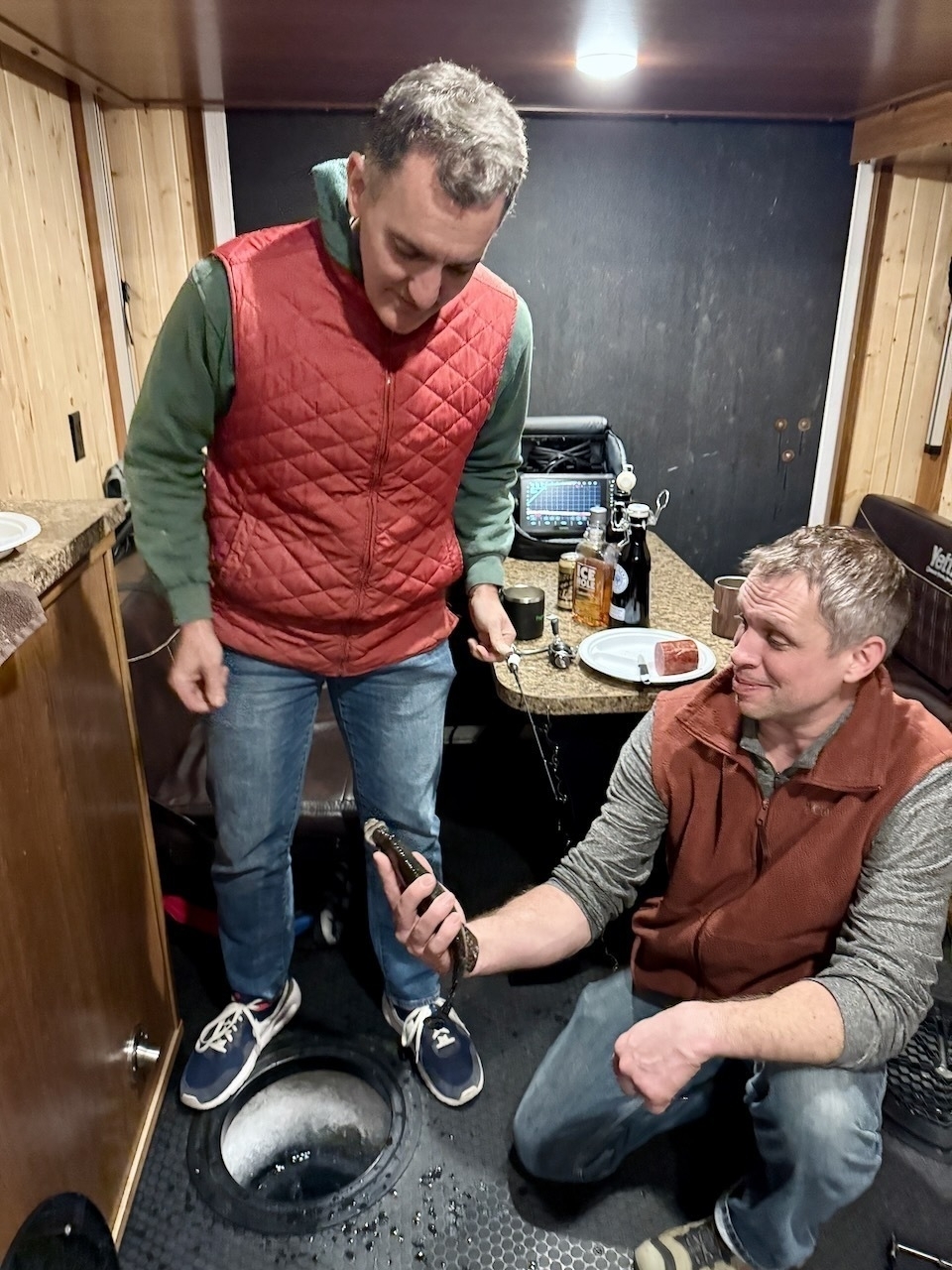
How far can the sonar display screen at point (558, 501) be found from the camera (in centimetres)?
238

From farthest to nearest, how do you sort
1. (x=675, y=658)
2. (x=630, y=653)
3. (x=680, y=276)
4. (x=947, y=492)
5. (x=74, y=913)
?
(x=947, y=492)
(x=680, y=276)
(x=630, y=653)
(x=675, y=658)
(x=74, y=913)

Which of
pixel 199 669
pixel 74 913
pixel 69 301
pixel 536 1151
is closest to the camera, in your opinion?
pixel 74 913

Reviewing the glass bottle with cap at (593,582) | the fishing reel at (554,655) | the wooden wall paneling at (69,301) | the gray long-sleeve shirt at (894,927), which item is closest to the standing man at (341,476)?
the fishing reel at (554,655)

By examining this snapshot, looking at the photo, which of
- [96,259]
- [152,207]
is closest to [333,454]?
[96,259]

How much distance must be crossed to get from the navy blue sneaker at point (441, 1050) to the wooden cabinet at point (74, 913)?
480 millimetres

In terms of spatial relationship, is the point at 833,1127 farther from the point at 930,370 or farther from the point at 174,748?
the point at 930,370

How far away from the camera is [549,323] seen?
2.81 meters

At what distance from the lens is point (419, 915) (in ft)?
3.57

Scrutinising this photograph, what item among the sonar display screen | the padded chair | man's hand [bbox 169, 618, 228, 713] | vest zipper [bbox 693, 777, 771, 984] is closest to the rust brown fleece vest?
vest zipper [bbox 693, 777, 771, 984]

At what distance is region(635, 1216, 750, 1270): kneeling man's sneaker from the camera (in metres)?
1.35

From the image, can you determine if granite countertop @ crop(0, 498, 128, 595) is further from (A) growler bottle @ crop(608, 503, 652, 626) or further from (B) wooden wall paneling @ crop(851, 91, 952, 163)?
(B) wooden wall paneling @ crop(851, 91, 952, 163)

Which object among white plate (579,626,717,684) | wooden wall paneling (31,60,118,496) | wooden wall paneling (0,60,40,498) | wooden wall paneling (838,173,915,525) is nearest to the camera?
white plate (579,626,717,684)

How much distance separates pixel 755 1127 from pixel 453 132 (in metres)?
1.39

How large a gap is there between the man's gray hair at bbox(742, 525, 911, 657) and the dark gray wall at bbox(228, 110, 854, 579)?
5.89ft
